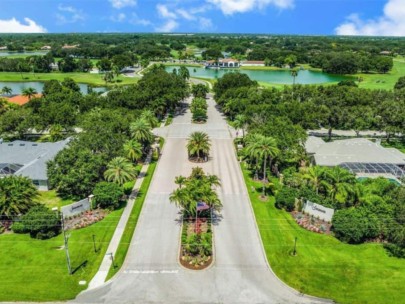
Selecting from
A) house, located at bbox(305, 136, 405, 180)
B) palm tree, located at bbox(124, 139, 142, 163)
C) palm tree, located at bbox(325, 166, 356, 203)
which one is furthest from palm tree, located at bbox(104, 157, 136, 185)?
house, located at bbox(305, 136, 405, 180)

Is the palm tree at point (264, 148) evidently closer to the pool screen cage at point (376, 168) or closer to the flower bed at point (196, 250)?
the pool screen cage at point (376, 168)

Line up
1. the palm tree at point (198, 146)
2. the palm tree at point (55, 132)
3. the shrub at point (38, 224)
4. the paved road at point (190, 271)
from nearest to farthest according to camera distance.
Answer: the paved road at point (190, 271) → the shrub at point (38, 224) → the palm tree at point (198, 146) → the palm tree at point (55, 132)

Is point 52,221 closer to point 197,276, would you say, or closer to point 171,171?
point 197,276

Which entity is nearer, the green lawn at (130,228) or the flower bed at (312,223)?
the green lawn at (130,228)

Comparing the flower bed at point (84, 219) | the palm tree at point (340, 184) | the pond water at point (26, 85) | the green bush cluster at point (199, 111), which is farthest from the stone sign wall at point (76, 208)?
the pond water at point (26, 85)

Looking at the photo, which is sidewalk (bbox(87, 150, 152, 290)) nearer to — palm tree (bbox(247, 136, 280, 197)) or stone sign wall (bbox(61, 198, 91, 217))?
stone sign wall (bbox(61, 198, 91, 217))

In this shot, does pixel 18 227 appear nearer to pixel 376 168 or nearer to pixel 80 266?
A: pixel 80 266
